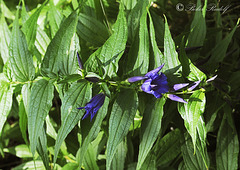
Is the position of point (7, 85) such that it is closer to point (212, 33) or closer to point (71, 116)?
point (71, 116)

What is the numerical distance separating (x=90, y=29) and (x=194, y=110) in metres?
0.50

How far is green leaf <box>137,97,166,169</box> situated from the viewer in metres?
0.81

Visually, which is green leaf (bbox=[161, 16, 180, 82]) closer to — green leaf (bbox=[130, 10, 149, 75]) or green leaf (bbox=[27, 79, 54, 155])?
green leaf (bbox=[130, 10, 149, 75])

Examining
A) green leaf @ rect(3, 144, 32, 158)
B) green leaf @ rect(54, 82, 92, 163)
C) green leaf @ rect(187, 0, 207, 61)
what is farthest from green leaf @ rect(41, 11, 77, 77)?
green leaf @ rect(3, 144, 32, 158)

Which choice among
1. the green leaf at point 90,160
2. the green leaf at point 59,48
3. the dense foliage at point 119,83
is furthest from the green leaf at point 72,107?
the green leaf at point 90,160

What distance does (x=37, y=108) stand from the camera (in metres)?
0.81

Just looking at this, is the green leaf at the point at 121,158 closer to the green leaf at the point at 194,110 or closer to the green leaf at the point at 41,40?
the green leaf at the point at 194,110

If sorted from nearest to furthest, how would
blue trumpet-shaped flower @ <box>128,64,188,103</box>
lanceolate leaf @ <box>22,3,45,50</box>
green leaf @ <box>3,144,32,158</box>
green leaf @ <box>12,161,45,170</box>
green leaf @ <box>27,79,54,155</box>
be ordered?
1. blue trumpet-shaped flower @ <box>128,64,188,103</box>
2. green leaf @ <box>27,79,54,155</box>
3. lanceolate leaf @ <box>22,3,45,50</box>
4. green leaf @ <box>12,161,45,170</box>
5. green leaf @ <box>3,144,32,158</box>

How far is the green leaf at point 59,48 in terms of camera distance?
815 millimetres

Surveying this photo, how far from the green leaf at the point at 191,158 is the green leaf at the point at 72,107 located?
474mm

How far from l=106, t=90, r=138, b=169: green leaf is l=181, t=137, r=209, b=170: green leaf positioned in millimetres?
348

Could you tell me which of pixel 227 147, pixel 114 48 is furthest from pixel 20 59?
pixel 227 147

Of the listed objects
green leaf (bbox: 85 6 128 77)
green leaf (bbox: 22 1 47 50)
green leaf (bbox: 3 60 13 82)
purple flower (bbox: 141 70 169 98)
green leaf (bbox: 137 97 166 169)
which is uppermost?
green leaf (bbox: 22 1 47 50)

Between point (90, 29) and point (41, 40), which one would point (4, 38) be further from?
point (90, 29)
